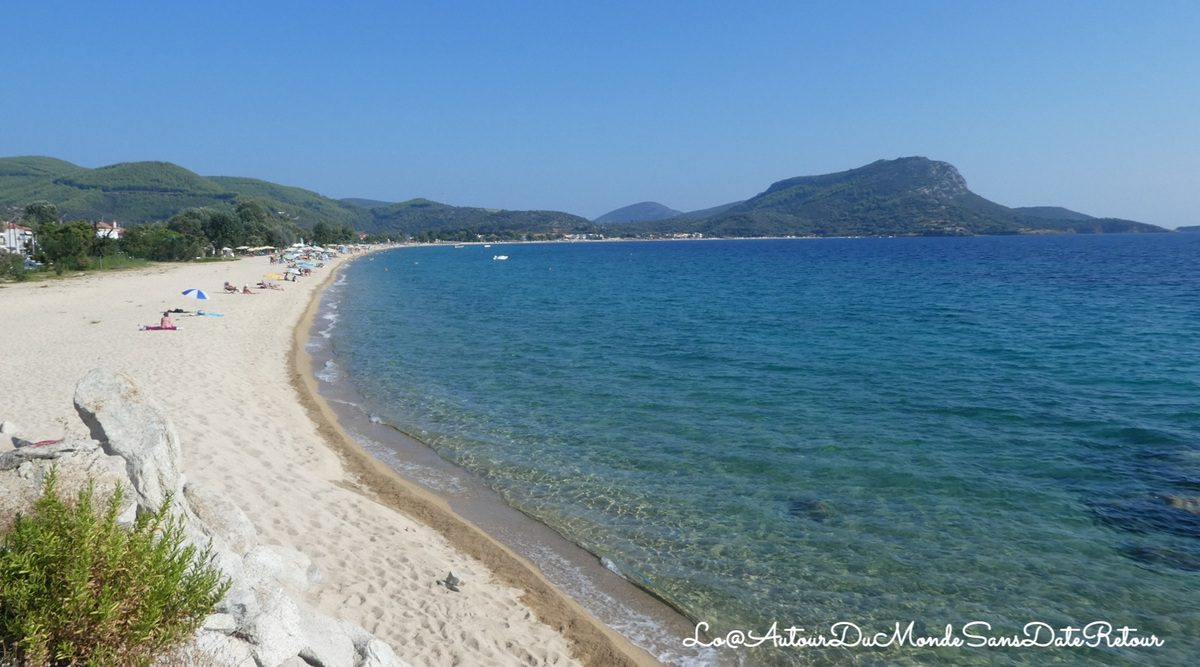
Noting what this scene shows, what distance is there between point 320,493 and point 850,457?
409 inches

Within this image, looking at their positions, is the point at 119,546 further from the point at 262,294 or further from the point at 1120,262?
the point at 1120,262

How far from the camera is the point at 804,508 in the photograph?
38.9ft

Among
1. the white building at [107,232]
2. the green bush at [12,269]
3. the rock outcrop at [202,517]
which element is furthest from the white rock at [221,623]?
the white building at [107,232]

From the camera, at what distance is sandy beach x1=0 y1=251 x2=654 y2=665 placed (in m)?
7.99

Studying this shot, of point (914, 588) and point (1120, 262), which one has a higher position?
point (1120, 262)

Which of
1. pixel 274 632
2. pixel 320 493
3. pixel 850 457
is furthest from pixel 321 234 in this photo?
pixel 274 632

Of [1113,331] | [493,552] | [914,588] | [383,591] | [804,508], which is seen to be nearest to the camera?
[383,591]

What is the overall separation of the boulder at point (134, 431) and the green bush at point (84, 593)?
192 centimetres

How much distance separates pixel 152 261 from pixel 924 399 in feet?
244

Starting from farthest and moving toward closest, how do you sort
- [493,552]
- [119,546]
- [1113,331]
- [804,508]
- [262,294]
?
1. [262,294]
2. [1113,331]
3. [804,508]
4. [493,552]
5. [119,546]

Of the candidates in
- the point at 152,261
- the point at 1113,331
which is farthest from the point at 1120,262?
the point at 152,261

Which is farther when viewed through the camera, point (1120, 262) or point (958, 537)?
point (1120, 262)

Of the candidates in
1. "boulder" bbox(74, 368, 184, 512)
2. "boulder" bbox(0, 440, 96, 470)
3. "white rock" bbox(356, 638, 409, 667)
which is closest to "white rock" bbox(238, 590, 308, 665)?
"white rock" bbox(356, 638, 409, 667)

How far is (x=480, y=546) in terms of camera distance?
10555mm
